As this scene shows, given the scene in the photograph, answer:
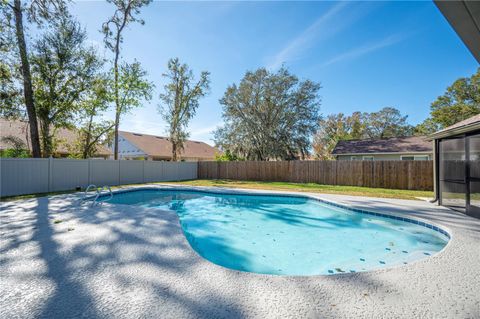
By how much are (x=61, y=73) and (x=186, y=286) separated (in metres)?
13.2

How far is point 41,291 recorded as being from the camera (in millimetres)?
2189

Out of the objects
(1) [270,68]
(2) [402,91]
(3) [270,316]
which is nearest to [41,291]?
(3) [270,316]

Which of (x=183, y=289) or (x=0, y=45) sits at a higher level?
(x=0, y=45)

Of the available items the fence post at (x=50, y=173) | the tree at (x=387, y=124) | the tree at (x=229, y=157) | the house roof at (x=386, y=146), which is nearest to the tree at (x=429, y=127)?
the tree at (x=387, y=124)

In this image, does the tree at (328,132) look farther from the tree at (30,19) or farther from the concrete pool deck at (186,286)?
the concrete pool deck at (186,286)

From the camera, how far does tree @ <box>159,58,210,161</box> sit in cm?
1836

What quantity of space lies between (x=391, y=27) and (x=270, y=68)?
1251 cm

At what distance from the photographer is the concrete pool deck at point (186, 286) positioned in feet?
6.14

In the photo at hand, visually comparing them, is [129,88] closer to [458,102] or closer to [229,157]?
[229,157]

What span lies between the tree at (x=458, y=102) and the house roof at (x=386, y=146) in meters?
5.21

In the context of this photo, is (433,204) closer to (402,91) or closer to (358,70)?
(358,70)

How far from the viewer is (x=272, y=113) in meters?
21.2

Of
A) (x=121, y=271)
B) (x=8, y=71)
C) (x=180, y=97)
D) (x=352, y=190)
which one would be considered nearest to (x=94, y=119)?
(x=8, y=71)

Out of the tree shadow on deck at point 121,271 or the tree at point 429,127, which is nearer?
the tree shadow on deck at point 121,271
